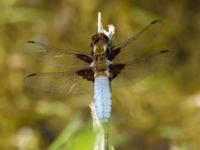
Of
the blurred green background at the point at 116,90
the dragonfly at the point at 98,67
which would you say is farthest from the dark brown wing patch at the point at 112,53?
the blurred green background at the point at 116,90

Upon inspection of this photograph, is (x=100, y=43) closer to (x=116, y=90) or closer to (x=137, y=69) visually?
(x=137, y=69)

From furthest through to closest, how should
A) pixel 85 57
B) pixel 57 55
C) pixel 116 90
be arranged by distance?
pixel 116 90, pixel 57 55, pixel 85 57

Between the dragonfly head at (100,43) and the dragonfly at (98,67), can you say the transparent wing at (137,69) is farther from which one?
the dragonfly head at (100,43)

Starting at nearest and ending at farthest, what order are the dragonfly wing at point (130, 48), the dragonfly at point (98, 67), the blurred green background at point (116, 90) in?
the dragonfly at point (98, 67) < the dragonfly wing at point (130, 48) < the blurred green background at point (116, 90)

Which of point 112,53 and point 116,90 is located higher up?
point 116,90

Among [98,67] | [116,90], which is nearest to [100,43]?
[98,67]

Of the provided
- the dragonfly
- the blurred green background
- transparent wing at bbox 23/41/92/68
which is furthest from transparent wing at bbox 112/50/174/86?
the blurred green background
